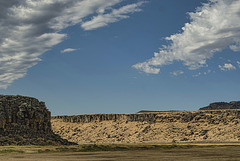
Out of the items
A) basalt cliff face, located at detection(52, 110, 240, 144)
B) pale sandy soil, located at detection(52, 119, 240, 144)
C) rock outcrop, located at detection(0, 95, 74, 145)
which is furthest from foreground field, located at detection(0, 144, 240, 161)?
basalt cliff face, located at detection(52, 110, 240, 144)

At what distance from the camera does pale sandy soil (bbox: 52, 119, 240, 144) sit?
323 ft

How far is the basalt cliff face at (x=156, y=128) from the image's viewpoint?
100188mm

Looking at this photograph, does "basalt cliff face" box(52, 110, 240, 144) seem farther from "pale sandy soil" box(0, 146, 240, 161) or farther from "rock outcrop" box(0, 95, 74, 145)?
"pale sandy soil" box(0, 146, 240, 161)

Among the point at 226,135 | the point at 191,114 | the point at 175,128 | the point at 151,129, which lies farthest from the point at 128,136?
the point at 226,135

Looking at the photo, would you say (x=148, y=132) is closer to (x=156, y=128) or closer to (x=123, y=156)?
(x=156, y=128)

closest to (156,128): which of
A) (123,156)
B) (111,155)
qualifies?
(111,155)

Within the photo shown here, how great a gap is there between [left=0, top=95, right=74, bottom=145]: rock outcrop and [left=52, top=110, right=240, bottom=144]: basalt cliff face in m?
43.6

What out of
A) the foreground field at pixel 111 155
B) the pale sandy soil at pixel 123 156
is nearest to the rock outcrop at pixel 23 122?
the foreground field at pixel 111 155

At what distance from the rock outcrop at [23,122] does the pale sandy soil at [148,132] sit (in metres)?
43.5

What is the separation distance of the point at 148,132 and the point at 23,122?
183ft

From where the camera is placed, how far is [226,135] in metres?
96.2

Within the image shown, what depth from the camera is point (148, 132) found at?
109 meters

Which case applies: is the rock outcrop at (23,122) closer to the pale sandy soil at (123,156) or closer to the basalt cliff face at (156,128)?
the pale sandy soil at (123,156)

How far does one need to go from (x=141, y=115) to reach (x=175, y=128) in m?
17.3
